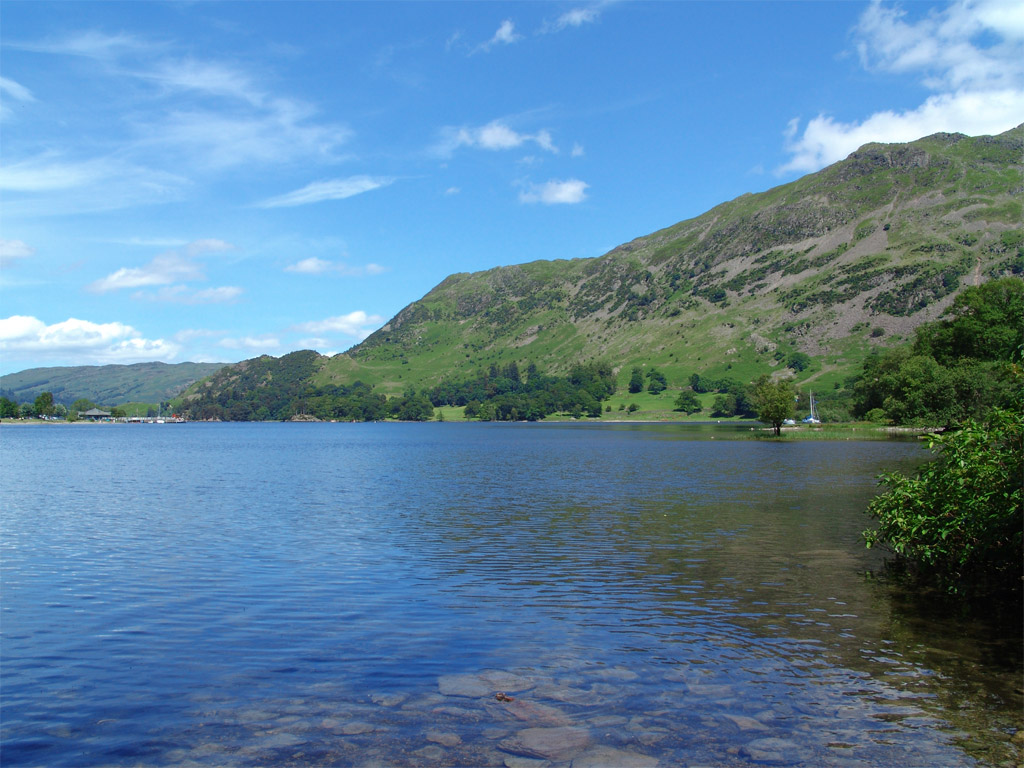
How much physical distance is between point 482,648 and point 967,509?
16.0 meters

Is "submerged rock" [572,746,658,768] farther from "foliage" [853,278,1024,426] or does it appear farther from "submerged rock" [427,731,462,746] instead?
"foliage" [853,278,1024,426]

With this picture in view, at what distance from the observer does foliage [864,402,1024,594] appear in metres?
21.2

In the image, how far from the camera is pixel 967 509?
22.2 metres

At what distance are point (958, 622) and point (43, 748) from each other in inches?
901

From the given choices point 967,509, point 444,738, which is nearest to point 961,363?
point 967,509

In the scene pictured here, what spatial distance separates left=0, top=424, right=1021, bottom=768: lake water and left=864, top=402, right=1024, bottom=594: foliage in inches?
94.8

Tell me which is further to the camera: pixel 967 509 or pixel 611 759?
pixel 967 509

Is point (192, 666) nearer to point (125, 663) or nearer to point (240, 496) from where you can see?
point (125, 663)

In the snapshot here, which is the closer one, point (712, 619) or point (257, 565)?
point (712, 619)

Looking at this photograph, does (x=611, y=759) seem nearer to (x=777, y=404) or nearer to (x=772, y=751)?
(x=772, y=751)

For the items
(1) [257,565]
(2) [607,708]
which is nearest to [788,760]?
(2) [607,708]

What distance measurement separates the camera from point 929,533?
2383cm

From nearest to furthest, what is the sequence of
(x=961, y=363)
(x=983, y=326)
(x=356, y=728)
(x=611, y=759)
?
(x=611, y=759) → (x=356, y=728) → (x=961, y=363) → (x=983, y=326)

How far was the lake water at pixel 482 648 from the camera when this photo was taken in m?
12.9
